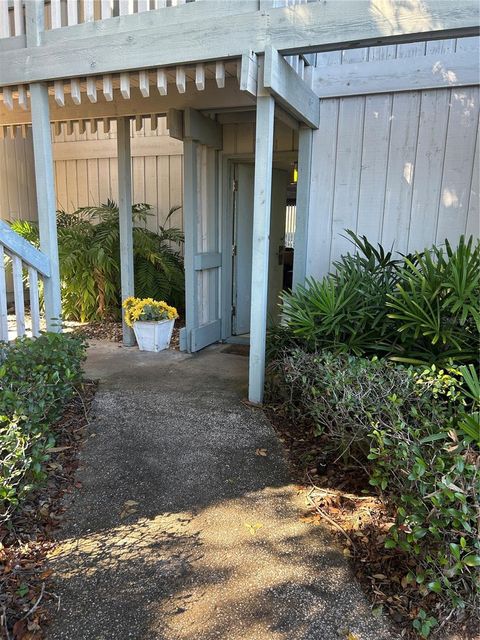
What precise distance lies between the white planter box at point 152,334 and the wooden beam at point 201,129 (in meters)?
1.91

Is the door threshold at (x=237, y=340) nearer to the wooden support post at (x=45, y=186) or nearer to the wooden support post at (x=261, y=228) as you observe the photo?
the wooden support post at (x=261, y=228)

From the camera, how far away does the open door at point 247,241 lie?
5.46 metres

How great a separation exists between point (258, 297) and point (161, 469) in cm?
133

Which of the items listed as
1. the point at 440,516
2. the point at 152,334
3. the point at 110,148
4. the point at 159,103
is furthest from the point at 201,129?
the point at 440,516

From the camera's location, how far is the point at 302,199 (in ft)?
13.6

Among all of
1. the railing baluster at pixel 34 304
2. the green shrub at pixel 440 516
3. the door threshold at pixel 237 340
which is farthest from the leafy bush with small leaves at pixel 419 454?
the door threshold at pixel 237 340

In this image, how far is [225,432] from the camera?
121 inches

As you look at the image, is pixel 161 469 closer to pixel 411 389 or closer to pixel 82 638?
pixel 82 638

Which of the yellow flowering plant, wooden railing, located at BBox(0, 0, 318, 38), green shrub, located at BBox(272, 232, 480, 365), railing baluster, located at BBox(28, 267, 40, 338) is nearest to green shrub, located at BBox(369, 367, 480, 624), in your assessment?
green shrub, located at BBox(272, 232, 480, 365)

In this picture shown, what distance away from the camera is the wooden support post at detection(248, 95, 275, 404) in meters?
3.06

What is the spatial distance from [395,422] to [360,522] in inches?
21.7

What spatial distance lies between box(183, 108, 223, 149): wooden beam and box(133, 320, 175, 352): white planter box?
6.28 feet

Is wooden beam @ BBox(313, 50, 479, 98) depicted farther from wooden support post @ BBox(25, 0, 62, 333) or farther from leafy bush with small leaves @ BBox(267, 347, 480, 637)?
leafy bush with small leaves @ BBox(267, 347, 480, 637)

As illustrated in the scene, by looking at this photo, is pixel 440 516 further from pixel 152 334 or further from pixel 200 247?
pixel 200 247
